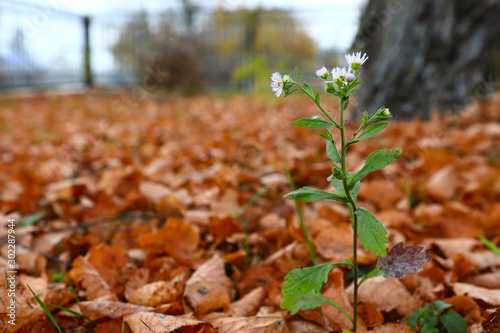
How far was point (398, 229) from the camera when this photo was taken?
123cm

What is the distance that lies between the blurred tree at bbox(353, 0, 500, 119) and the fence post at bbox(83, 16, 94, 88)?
8.06 meters

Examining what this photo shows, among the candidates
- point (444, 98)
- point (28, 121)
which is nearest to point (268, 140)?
point (444, 98)

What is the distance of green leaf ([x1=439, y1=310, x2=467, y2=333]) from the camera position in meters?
0.73

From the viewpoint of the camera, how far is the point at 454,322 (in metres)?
0.73

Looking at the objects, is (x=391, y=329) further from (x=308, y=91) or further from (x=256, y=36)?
(x=256, y=36)

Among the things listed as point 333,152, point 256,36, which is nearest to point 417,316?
point 333,152

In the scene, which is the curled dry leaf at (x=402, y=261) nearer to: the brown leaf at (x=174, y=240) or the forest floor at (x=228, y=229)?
the forest floor at (x=228, y=229)

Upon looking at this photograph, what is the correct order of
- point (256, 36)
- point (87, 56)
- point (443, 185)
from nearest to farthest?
1. point (443, 185)
2. point (256, 36)
3. point (87, 56)

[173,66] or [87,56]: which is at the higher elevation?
[87,56]

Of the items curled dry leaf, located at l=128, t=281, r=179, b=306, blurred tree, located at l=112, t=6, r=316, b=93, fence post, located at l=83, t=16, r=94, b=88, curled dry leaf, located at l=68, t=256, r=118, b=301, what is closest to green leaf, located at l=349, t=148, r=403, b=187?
curled dry leaf, located at l=128, t=281, r=179, b=306

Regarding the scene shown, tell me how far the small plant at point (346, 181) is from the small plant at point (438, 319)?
0.17 meters

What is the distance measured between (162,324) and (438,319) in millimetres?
522

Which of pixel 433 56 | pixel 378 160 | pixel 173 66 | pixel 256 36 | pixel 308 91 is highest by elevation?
pixel 256 36

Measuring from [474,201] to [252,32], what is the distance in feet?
27.2
